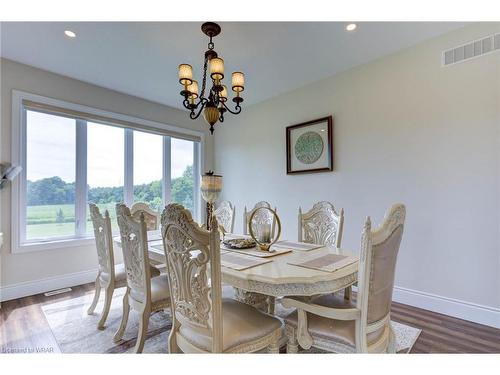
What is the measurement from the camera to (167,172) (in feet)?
14.7

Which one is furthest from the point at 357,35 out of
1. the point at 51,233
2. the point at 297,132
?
the point at 51,233

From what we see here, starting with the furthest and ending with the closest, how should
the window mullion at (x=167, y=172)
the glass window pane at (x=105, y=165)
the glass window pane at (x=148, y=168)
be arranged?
1. the window mullion at (x=167, y=172)
2. the glass window pane at (x=148, y=168)
3. the glass window pane at (x=105, y=165)

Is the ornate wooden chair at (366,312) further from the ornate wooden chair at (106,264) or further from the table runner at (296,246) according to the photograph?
the ornate wooden chair at (106,264)

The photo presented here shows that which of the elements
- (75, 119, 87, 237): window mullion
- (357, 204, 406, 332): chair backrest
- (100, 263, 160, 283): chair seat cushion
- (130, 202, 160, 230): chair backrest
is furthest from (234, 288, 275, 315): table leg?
(75, 119, 87, 237): window mullion

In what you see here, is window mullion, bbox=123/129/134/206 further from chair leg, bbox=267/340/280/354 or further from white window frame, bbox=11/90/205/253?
chair leg, bbox=267/340/280/354

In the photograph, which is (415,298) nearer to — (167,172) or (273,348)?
(273,348)

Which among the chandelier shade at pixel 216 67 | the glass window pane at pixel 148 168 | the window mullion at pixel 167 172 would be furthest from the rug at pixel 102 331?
the chandelier shade at pixel 216 67

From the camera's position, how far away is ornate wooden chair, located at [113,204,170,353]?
5.74 feet

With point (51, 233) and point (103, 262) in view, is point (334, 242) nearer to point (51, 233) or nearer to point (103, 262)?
point (103, 262)

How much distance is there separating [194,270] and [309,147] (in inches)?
107

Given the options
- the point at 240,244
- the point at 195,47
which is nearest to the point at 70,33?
the point at 195,47

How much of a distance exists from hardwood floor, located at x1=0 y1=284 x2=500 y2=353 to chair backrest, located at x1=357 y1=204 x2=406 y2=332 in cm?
100

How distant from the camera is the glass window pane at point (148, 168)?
13.4 ft

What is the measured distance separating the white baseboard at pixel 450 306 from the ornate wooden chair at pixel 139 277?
2.48 m
